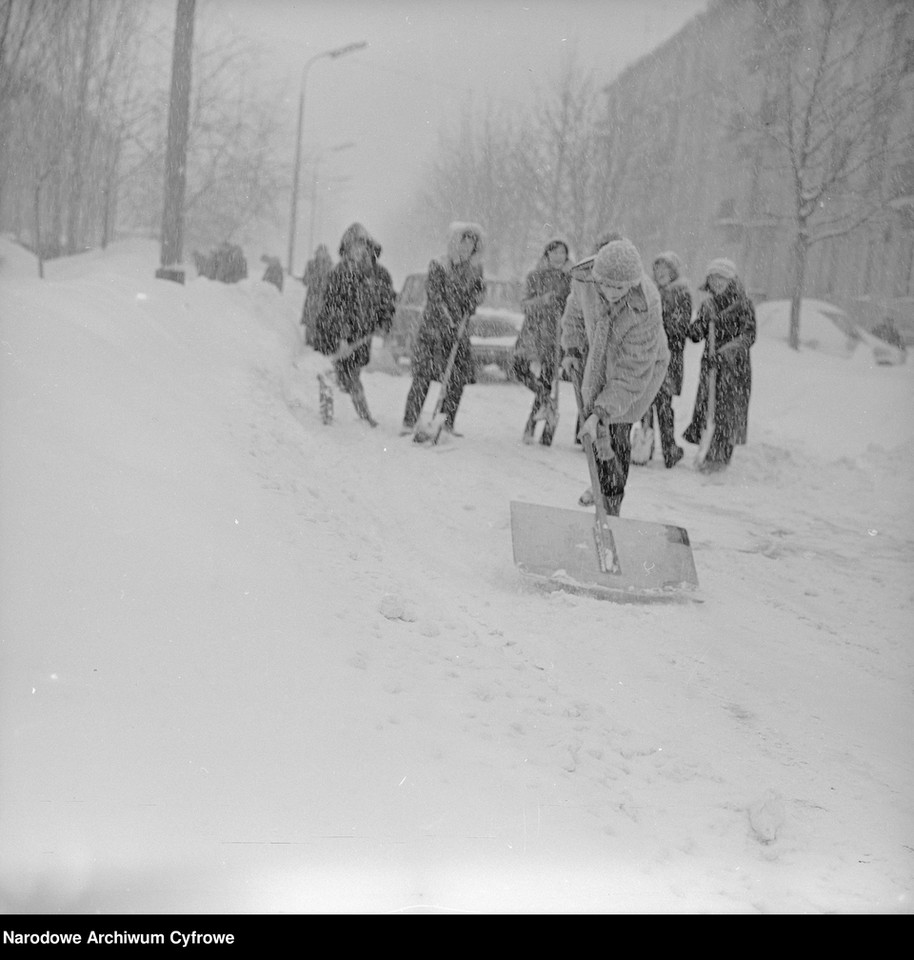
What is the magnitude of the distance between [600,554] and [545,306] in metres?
3.72

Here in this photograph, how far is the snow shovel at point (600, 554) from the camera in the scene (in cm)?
411

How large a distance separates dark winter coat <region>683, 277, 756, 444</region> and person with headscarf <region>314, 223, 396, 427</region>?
7.86ft

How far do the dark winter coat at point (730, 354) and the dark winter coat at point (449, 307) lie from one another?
1696 mm

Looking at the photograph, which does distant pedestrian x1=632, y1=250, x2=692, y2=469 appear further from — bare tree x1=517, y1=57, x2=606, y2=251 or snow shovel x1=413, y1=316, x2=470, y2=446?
bare tree x1=517, y1=57, x2=606, y2=251

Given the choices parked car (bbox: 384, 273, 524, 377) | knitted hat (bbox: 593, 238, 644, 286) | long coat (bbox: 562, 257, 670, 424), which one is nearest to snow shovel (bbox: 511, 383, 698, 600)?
long coat (bbox: 562, 257, 670, 424)

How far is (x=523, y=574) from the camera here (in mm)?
4199

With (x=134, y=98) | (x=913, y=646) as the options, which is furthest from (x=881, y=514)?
(x=134, y=98)

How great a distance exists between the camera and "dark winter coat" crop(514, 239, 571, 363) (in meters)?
7.55

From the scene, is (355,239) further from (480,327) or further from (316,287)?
(480,327)

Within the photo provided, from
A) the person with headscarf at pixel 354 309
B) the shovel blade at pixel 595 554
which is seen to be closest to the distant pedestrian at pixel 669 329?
the person with headscarf at pixel 354 309

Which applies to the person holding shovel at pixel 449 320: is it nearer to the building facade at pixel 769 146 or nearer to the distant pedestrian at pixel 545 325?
the distant pedestrian at pixel 545 325

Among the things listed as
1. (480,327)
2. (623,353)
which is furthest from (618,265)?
(480,327)

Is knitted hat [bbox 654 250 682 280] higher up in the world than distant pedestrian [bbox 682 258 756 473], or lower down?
higher up

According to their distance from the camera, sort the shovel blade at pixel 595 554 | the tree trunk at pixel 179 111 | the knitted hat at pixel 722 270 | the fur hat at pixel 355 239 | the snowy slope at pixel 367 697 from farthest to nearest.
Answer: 1. the tree trunk at pixel 179 111
2. the fur hat at pixel 355 239
3. the knitted hat at pixel 722 270
4. the shovel blade at pixel 595 554
5. the snowy slope at pixel 367 697
